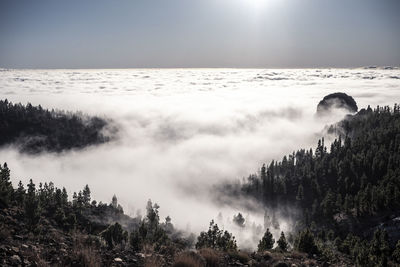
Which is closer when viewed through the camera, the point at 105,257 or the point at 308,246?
the point at 105,257

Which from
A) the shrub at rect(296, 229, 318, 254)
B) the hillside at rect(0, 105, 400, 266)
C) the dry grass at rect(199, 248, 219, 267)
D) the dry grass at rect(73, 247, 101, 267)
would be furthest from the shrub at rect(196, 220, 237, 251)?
the dry grass at rect(73, 247, 101, 267)

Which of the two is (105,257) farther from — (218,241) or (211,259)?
(218,241)

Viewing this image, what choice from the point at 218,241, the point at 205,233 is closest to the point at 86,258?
the point at 218,241

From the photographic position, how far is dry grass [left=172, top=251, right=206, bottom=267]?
17.9 m

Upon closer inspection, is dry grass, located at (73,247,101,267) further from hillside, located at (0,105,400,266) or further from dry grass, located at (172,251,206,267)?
dry grass, located at (172,251,206,267)

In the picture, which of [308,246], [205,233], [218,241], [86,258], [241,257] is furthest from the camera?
[205,233]

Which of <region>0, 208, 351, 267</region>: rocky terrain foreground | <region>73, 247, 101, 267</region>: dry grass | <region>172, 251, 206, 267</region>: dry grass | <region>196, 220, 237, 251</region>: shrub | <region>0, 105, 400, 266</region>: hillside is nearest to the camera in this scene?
<region>73, 247, 101, 267</region>: dry grass

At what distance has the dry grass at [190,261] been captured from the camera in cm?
1788

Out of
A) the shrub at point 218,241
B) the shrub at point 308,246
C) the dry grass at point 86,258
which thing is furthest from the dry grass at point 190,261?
the shrub at point 218,241

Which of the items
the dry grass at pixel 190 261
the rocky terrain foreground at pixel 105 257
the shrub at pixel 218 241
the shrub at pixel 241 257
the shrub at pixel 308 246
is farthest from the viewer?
the shrub at pixel 218 241

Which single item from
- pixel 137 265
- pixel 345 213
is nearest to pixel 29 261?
pixel 137 265

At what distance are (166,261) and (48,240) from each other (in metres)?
9.57

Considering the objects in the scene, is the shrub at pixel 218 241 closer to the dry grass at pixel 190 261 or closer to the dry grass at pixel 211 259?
the dry grass at pixel 211 259

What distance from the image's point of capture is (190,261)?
18.0 metres
